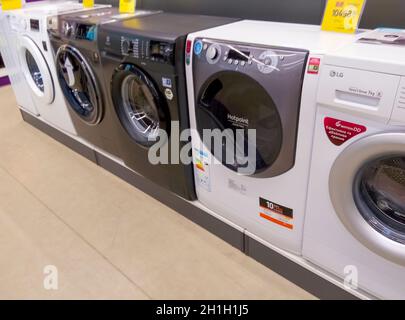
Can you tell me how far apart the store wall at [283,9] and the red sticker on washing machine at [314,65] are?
54 centimetres

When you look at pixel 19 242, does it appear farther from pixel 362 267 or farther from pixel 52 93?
pixel 362 267

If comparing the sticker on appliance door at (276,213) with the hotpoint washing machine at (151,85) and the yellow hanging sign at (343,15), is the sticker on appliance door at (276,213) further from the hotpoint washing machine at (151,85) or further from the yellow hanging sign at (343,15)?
the yellow hanging sign at (343,15)

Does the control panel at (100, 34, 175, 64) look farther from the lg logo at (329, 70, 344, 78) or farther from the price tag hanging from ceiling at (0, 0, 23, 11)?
the price tag hanging from ceiling at (0, 0, 23, 11)

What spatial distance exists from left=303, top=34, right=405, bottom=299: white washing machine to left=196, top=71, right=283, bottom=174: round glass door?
0.18 m

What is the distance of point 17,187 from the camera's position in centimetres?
210

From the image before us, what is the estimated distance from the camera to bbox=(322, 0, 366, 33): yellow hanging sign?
1112 mm

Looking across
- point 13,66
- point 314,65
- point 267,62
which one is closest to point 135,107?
point 267,62

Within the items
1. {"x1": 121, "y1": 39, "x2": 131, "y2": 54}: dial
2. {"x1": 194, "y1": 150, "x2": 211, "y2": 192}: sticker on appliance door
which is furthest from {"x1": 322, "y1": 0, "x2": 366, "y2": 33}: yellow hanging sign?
{"x1": 121, "y1": 39, "x2": 131, "y2": 54}: dial

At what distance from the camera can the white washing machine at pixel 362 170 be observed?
84 cm

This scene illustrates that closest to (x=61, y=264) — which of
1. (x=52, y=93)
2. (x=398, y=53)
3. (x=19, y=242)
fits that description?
(x=19, y=242)

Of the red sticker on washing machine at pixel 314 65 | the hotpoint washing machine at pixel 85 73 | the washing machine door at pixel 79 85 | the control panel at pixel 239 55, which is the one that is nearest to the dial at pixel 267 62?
the control panel at pixel 239 55

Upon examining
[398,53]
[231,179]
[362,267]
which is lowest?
[362,267]

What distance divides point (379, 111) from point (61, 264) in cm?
146

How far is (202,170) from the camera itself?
58.3 inches
